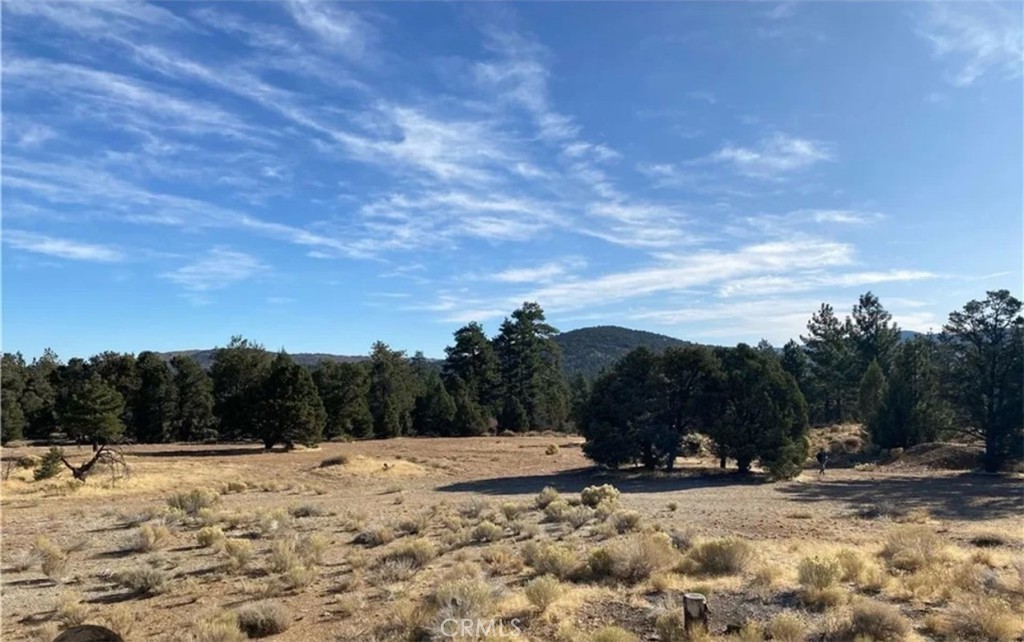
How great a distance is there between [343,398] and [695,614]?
50682 mm

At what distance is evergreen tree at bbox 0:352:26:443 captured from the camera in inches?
1957

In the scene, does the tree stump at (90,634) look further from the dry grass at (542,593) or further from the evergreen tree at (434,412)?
the evergreen tree at (434,412)

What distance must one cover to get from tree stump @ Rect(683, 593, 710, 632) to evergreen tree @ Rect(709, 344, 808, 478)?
72.5 feet

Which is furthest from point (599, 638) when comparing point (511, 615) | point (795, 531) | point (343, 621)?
point (795, 531)

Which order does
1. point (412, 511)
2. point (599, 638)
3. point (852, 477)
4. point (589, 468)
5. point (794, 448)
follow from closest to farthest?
point (599, 638) < point (412, 511) < point (794, 448) < point (852, 477) < point (589, 468)

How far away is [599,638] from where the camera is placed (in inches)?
313

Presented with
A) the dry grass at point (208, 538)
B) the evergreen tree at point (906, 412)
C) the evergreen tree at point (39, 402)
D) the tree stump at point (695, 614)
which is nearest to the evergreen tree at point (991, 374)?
the evergreen tree at point (906, 412)

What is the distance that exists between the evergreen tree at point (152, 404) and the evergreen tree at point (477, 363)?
93.7 feet

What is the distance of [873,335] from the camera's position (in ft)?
211

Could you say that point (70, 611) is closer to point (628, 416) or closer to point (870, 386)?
point (628, 416)

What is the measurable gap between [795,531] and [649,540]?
5.94 m

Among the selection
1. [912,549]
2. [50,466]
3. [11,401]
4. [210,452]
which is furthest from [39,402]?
[912,549]

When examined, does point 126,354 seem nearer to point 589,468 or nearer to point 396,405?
point 396,405

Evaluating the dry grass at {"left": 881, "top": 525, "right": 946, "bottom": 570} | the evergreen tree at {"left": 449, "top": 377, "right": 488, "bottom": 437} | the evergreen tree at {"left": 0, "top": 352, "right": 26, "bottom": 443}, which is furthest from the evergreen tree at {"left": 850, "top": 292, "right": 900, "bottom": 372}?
the evergreen tree at {"left": 0, "top": 352, "right": 26, "bottom": 443}
